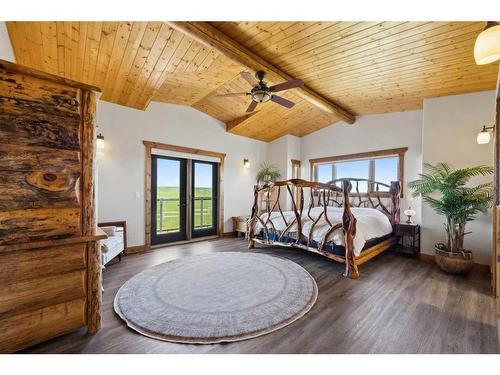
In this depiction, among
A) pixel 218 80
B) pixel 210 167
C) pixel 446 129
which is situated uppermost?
pixel 218 80

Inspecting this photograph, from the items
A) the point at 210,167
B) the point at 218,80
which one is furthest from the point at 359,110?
the point at 210,167

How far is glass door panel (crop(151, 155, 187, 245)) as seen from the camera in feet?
15.6

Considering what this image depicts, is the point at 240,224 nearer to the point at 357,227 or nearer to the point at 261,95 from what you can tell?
the point at 357,227

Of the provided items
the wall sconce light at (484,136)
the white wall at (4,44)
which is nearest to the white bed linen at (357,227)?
the wall sconce light at (484,136)

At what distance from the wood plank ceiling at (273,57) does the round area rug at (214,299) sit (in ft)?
9.93

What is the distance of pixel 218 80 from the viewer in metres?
3.94

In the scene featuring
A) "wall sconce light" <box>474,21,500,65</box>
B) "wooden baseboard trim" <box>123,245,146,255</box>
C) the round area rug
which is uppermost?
"wall sconce light" <box>474,21,500,65</box>

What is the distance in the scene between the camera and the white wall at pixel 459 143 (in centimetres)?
338

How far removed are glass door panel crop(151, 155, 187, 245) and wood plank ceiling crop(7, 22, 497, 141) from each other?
1.33 m

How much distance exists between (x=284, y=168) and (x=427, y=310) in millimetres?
4766

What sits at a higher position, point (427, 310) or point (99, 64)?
point (99, 64)

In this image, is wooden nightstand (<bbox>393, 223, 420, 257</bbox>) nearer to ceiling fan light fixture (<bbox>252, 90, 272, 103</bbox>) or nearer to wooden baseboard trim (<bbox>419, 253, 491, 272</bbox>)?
wooden baseboard trim (<bbox>419, 253, 491, 272</bbox>)

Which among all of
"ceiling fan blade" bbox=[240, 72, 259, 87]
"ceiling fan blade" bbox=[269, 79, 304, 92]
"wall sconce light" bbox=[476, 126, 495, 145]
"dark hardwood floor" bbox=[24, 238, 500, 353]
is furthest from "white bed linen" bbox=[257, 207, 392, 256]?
"ceiling fan blade" bbox=[240, 72, 259, 87]

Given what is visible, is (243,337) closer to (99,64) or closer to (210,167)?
(99,64)
